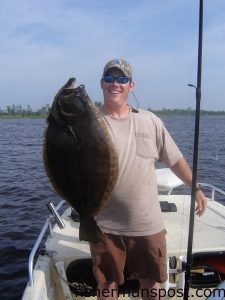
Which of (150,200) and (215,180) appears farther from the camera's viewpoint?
(215,180)

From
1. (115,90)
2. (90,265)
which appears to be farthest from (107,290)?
(115,90)

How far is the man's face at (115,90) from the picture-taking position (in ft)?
11.1

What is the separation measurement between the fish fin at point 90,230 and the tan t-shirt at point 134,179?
16.2 inches

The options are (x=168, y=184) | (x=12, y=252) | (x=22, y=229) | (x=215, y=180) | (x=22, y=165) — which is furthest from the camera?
(x=22, y=165)

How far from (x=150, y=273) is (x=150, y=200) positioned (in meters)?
0.70

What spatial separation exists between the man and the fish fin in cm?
41

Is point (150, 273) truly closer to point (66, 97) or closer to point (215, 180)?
point (66, 97)

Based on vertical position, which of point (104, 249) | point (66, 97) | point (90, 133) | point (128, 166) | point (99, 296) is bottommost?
point (99, 296)

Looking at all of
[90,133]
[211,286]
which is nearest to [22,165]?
[211,286]

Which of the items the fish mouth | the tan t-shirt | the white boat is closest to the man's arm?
the tan t-shirt

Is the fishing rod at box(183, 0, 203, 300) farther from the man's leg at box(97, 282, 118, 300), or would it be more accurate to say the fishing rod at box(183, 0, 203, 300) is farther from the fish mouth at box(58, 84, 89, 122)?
the fish mouth at box(58, 84, 89, 122)

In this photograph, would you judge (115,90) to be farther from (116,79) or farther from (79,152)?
(79,152)

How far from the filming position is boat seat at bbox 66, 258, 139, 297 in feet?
14.8

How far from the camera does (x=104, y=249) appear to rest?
11.9ft
